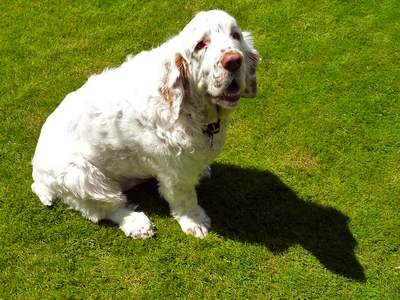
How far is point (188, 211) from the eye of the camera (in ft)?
18.2

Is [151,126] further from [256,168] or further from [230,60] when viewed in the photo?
[256,168]

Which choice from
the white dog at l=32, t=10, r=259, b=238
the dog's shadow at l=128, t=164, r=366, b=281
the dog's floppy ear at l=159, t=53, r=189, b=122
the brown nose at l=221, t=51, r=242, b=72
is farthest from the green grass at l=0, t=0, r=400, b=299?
the brown nose at l=221, t=51, r=242, b=72

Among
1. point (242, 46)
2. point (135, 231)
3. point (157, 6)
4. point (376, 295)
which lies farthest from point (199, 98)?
point (157, 6)

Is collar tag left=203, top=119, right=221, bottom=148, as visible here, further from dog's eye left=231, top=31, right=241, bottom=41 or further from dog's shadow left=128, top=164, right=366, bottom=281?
dog's shadow left=128, top=164, right=366, bottom=281

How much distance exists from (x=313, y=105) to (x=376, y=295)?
9.12ft

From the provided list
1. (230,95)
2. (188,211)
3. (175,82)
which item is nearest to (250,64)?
(230,95)

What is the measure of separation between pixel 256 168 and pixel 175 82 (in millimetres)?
2236

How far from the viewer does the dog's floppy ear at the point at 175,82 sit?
4332 millimetres

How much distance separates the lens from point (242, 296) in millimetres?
5086

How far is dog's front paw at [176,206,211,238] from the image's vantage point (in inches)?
218

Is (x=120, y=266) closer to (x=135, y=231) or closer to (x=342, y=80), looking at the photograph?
(x=135, y=231)

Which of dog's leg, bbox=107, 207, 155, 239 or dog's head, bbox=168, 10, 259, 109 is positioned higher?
dog's head, bbox=168, 10, 259, 109

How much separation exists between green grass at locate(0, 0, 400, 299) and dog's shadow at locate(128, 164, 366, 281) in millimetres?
15

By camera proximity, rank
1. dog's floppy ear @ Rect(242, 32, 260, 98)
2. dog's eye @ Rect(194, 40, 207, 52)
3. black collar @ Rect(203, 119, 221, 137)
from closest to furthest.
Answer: dog's eye @ Rect(194, 40, 207, 52) → dog's floppy ear @ Rect(242, 32, 260, 98) → black collar @ Rect(203, 119, 221, 137)
